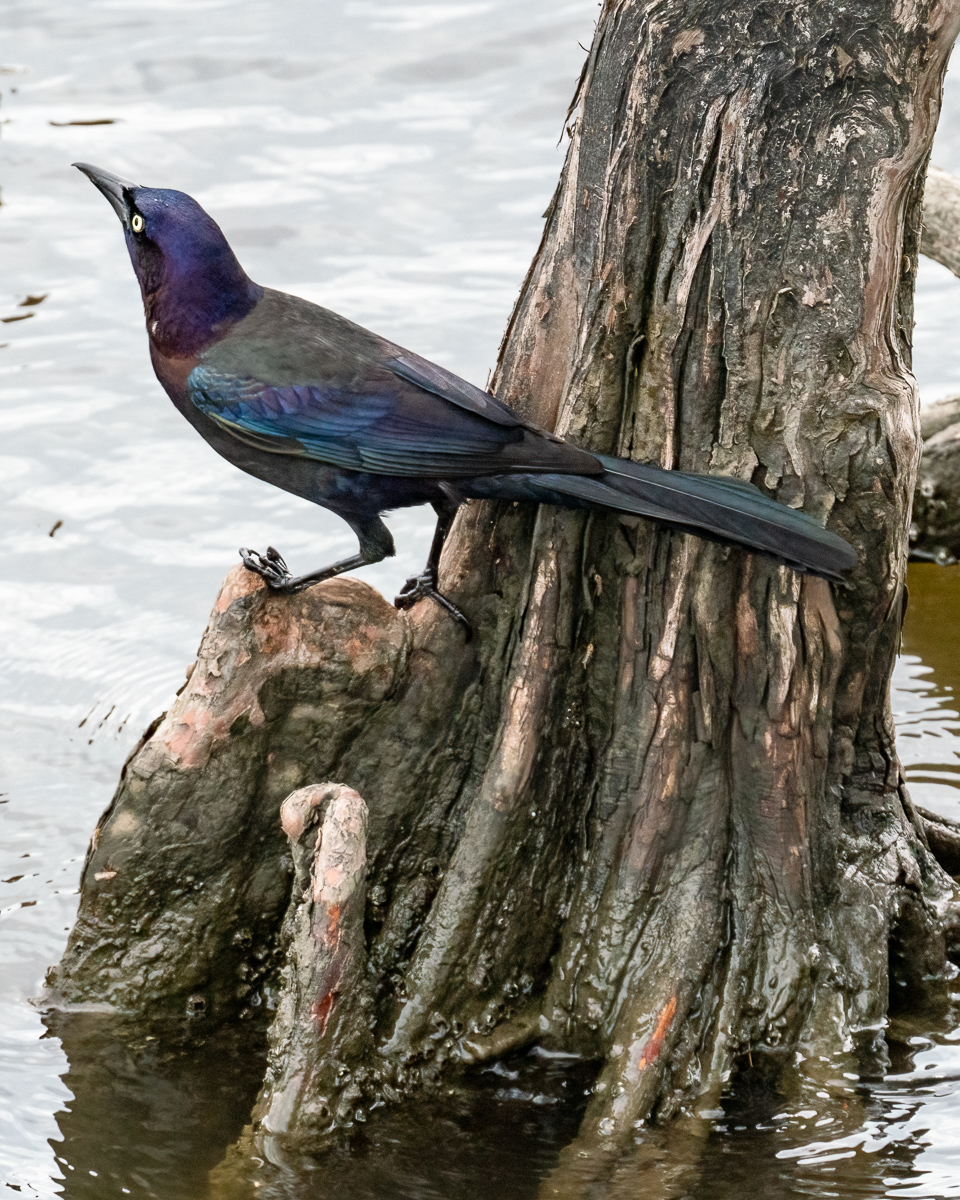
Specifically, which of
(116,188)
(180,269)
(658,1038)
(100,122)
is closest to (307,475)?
(180,269)

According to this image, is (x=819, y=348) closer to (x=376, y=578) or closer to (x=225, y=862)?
(x=225, y=862)

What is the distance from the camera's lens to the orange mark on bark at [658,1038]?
13.3 feet

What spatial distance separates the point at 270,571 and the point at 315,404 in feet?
1.54

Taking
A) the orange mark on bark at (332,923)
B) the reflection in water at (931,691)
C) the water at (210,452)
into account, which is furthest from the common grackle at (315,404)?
the reflection in water at (931,691)

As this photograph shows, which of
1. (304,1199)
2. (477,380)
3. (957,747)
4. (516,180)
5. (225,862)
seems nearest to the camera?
(304,1199)

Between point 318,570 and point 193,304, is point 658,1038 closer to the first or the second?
point 318,570

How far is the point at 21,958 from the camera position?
4.83m

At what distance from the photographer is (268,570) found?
4070 mm

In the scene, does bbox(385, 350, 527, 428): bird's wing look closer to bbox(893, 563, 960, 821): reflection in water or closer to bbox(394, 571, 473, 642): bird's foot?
bbox(394, 571, 473, 642): bird's foot

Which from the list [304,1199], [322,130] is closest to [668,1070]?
[304,1199]

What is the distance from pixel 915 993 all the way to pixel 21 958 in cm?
268

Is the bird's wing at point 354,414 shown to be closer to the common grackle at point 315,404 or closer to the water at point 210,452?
the common grackle at point 315,404

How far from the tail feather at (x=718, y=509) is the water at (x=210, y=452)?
1500mm

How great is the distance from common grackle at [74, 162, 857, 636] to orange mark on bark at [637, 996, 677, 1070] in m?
1.14
